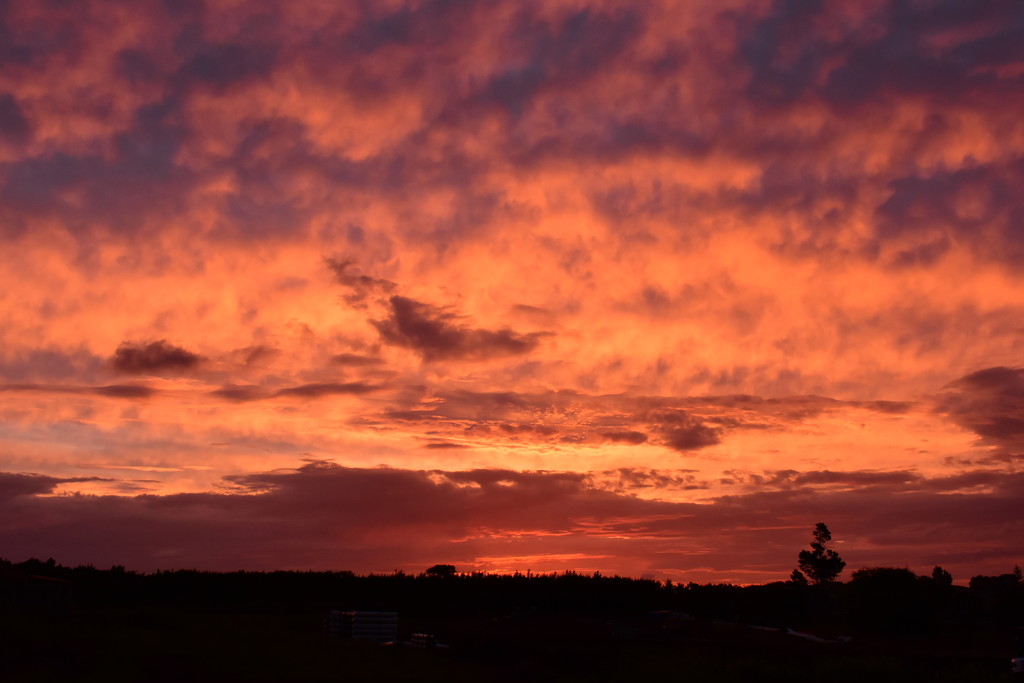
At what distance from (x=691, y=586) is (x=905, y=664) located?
170 feet

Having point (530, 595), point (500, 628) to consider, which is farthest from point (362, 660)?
point (530, 595)

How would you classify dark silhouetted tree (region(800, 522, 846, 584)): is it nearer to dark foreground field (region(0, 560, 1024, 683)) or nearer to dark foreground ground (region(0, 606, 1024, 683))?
dark foreground field (region(0, 560, 1024, 683))

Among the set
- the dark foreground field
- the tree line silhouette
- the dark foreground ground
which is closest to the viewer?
the dark foreground ground

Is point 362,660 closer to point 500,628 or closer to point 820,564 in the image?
point 500,628

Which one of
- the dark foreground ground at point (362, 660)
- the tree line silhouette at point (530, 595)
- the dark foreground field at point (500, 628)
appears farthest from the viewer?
the tree line silhouette at point (530, 595)

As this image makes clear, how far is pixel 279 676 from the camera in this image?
29547 millimetres

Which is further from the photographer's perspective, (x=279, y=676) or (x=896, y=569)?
(x=896, y=569)

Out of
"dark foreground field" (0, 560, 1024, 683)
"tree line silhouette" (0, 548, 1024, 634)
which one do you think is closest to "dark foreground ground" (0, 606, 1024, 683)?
"dark foreground field" (0, 560, 1024, 683)

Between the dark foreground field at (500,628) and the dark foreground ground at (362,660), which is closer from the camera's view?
the dark foreground ground at (362,660)

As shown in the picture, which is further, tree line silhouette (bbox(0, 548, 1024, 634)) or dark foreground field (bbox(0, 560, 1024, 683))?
tree line silhouette (bbox(0, 548, 1024, 634))

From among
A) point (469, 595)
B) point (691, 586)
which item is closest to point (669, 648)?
point (469, 595)

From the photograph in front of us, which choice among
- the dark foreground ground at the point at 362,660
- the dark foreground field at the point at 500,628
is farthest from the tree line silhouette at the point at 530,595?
the dark foreground ground at the point at 362,660

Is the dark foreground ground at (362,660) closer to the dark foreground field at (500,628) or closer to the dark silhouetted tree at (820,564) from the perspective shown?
the dark foreground field at (500,628)

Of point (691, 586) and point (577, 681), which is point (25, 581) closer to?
point (577, 681)
